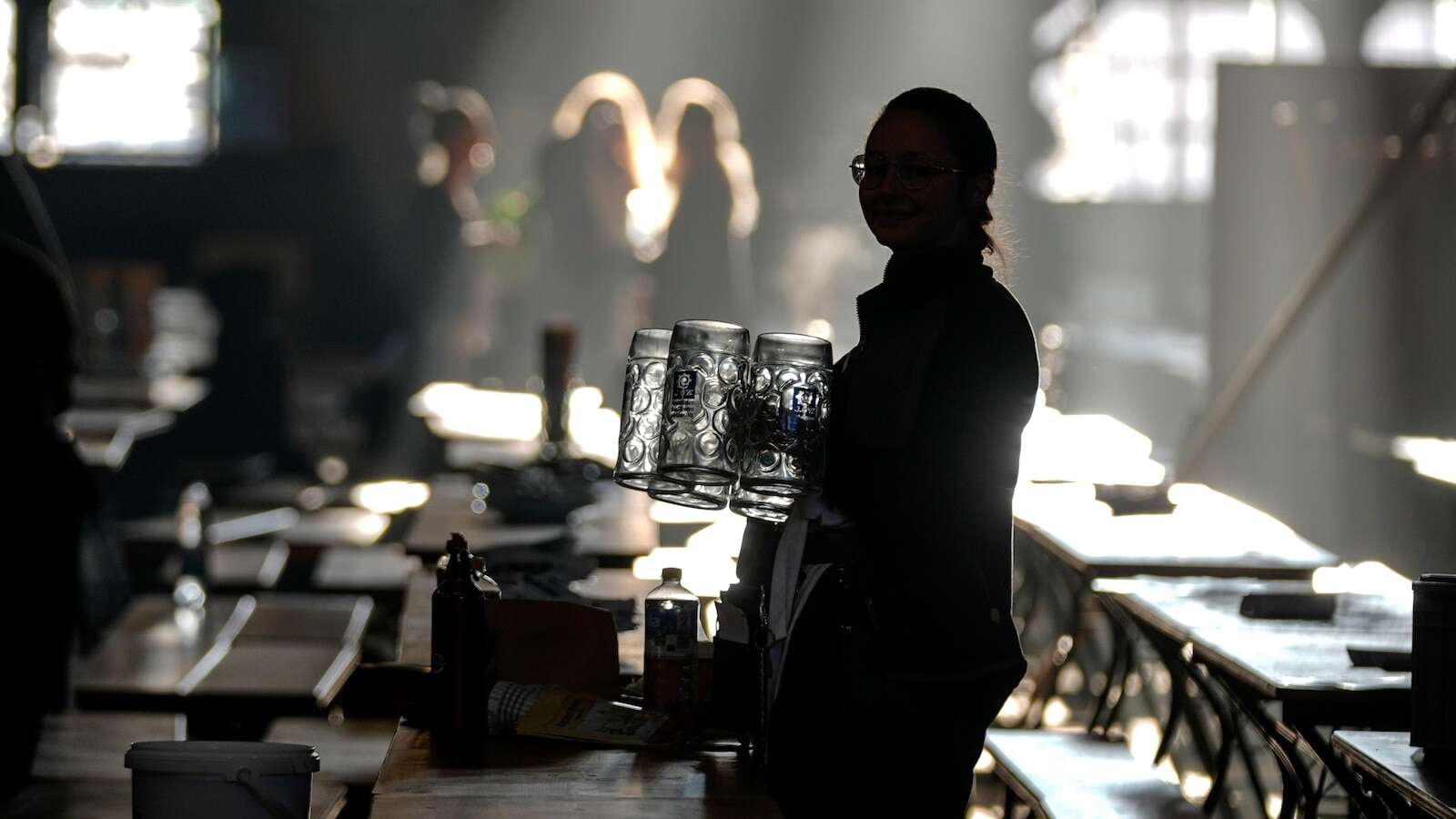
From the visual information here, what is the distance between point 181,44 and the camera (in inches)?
541

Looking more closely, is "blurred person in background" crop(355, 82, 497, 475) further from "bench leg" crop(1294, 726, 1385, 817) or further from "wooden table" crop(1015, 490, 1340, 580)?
"bench leg" crop(1294, 726, 1385, 817)

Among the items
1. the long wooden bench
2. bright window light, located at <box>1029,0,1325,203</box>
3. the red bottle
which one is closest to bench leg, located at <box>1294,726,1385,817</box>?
the long wooden bench

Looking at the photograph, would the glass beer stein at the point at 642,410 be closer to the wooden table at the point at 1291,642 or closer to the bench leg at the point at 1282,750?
the wooden table at the point at 1291,642

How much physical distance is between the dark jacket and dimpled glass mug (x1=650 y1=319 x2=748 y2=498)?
0.46 feet

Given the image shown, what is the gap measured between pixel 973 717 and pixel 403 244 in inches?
482

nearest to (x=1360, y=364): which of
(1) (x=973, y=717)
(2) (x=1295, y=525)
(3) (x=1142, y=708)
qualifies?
(2) (x=1295, y=525)

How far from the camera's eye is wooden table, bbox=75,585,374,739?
11.5ft

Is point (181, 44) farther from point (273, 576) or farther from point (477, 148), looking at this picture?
point (273, 576)

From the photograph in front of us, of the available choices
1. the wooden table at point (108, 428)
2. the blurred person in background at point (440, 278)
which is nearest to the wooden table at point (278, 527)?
the wooden table at point (108, 428)

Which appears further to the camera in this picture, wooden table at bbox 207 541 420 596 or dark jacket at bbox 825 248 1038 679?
wooden table at bbox 207 541 420 596

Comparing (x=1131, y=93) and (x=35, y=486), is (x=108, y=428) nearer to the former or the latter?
(x=35, y=486)

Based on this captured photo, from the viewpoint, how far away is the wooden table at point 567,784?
191 cm


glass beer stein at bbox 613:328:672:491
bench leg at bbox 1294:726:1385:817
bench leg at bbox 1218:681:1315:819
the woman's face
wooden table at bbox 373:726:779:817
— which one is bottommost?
bench leg at bbox 1218:681:1315:819

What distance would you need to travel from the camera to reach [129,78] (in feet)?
44.9
